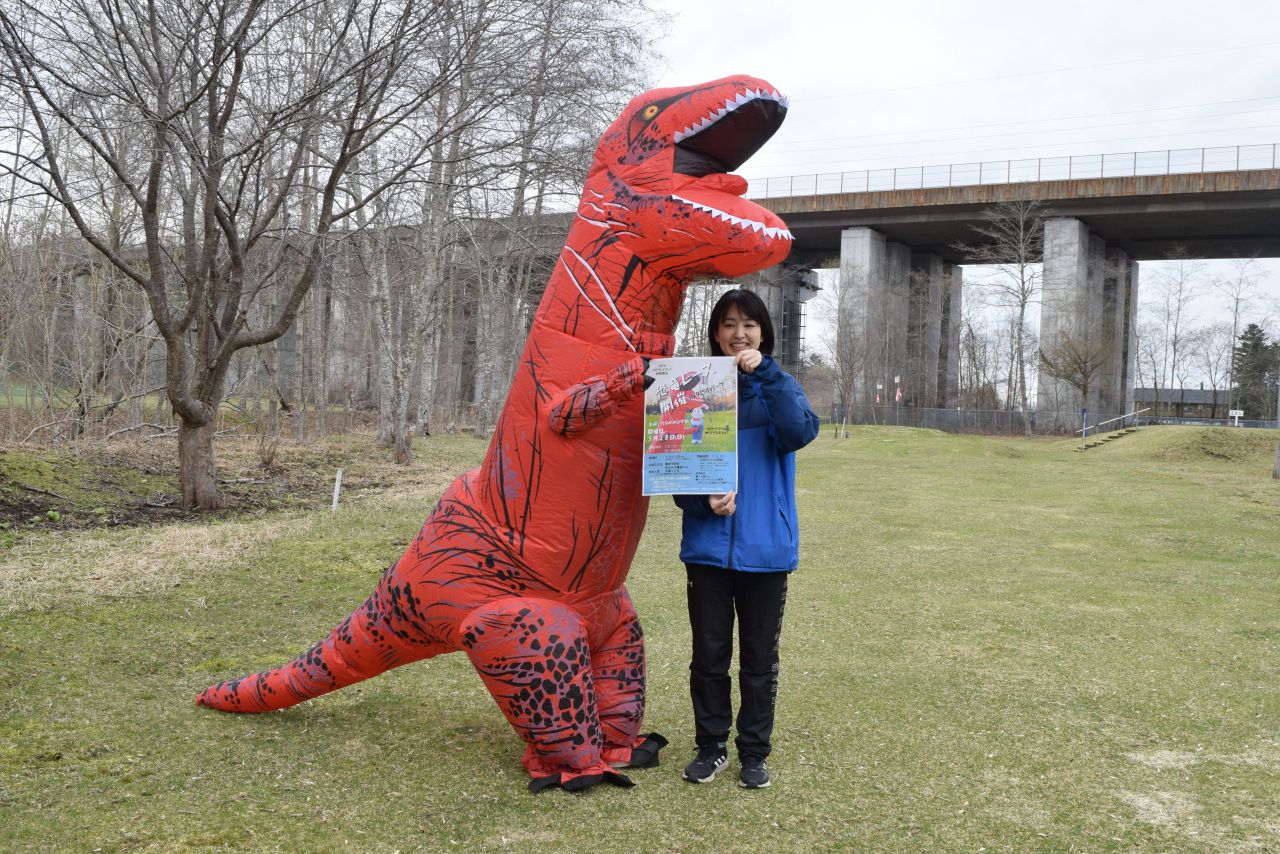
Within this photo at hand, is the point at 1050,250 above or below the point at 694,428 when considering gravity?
above

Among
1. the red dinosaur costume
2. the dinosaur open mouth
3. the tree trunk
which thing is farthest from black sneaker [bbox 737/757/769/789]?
the tree trunk

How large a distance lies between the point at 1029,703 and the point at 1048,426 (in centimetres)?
3303

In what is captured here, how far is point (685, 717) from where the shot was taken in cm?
425

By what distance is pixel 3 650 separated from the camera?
15.0 feet

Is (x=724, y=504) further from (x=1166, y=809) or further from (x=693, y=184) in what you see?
(x=1166, y=809)

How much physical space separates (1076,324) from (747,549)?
33976 millimetres

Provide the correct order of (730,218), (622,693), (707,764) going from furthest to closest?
1. (622,693)
2. (707,764)
3. (730,218)

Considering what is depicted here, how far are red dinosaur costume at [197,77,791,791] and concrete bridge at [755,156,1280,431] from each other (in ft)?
103

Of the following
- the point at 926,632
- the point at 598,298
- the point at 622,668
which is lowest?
the point at 926,632

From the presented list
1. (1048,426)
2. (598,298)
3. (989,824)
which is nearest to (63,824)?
(598,298)

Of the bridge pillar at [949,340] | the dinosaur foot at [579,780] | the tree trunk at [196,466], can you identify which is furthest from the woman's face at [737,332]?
the bridge pillar at [949,340]

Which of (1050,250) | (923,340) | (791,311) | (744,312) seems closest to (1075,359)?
(1050,250)

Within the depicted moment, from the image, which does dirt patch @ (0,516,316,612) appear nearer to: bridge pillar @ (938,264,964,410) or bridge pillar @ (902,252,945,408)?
bridge pillar @ (902,252,945,408)

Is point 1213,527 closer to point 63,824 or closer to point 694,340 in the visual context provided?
point 63,824
